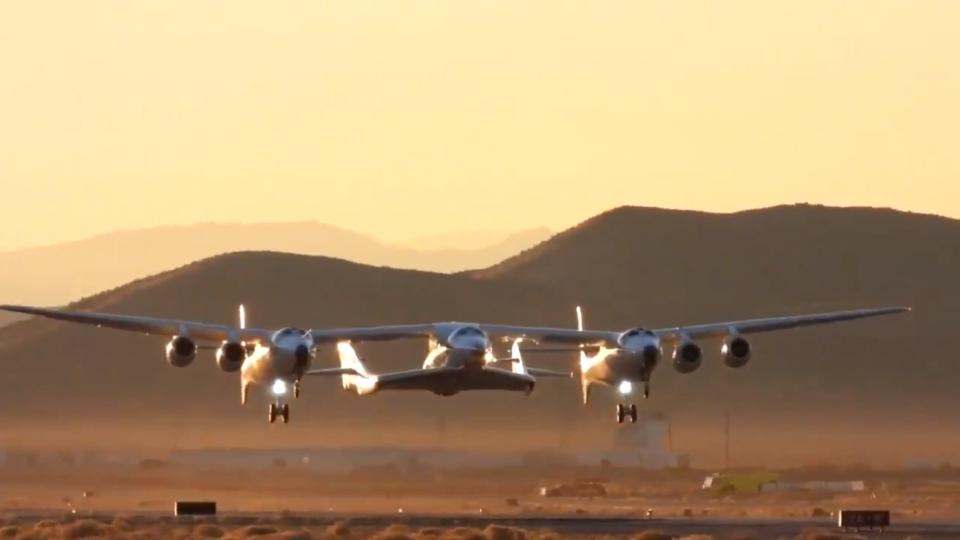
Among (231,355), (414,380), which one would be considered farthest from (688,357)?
(231,355)

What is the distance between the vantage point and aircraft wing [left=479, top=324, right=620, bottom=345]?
91688 millimetres

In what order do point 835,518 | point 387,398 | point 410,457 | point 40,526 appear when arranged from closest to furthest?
point 40,526
point 835,518
point 410,457
point 387,398

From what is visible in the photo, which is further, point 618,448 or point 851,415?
point 851,415

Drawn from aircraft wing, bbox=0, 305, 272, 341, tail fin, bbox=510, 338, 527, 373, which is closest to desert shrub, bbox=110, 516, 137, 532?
aircraft wing, bbox=0, 305, 272, 341

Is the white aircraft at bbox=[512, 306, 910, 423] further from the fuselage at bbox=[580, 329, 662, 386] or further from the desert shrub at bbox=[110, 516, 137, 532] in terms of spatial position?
the desert shrub at bbox=[110, 516, 137, 532]

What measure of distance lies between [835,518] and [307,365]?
65.0ft

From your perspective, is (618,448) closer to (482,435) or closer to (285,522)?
(482,435)

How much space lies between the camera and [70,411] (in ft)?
625

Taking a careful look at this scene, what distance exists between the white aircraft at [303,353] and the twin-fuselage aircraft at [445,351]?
0.03m

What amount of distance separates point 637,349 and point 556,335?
4839mm

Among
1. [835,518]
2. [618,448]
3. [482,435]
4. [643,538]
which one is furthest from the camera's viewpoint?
[482,435]

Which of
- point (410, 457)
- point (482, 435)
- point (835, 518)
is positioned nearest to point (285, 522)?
point (835, 518)

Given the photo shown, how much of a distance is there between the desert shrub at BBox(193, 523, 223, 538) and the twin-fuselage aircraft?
25.3 feet

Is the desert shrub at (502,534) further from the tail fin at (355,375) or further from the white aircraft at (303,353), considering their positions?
the tail fin at (355,375)
